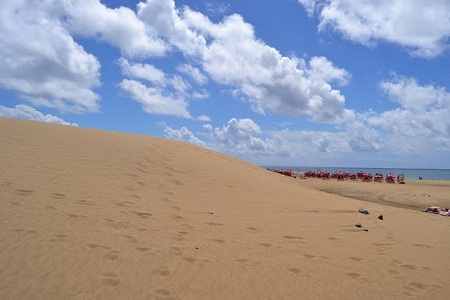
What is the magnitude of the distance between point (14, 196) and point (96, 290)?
3.59 meters

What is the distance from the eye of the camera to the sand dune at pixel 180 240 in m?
3.75

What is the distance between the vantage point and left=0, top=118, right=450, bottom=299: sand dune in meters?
3.75

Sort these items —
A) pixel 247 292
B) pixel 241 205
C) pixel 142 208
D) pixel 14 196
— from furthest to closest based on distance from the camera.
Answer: pixel 241 205
pixel 142 208
pixel 14 196
pixel 247 292

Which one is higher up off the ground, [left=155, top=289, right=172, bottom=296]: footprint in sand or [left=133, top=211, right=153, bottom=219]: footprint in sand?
[left=133, top=211, right=153, bottom=219]: footprint in sand

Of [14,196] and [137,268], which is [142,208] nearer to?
[14,196]

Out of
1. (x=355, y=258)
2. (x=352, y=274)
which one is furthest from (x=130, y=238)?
(x=355, y=258)

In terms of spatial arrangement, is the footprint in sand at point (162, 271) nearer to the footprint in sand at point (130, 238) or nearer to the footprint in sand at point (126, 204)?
the footprint in sand at point (130, 238)

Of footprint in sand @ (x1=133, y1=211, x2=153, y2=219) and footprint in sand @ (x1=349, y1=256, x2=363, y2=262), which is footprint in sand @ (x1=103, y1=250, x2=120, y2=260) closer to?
footprint in sand @ (x1=133, y1=211, x2=153, y2=219)

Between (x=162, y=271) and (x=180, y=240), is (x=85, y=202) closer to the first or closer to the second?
(x=180, y=240)

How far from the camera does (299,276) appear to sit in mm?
4230

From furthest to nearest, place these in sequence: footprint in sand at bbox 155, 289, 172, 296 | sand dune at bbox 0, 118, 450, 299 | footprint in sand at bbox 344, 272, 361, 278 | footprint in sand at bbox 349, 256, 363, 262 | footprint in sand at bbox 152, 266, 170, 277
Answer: footprint in sand at bbox 349, 256, 363, 262, footprint in sand at bbox 344, 272, 361, 278, footprint in sand at bbox 152, 266, 170, 277, sand dune at bbox 0, 118, 450, 299, footprint in sand at bbox 155, 289, 172, 296

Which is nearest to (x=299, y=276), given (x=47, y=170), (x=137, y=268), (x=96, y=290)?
(x=137, y=268)

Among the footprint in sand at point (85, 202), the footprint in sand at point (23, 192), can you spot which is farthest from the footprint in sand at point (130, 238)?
the footprint in sand at point (23, 192)

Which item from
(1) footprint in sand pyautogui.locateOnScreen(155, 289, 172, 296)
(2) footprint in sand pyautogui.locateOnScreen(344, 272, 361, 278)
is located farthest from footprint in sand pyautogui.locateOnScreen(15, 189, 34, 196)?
(2) footprint in sand pyautogui.locateOnScreen(344, 272, 361, 278)
